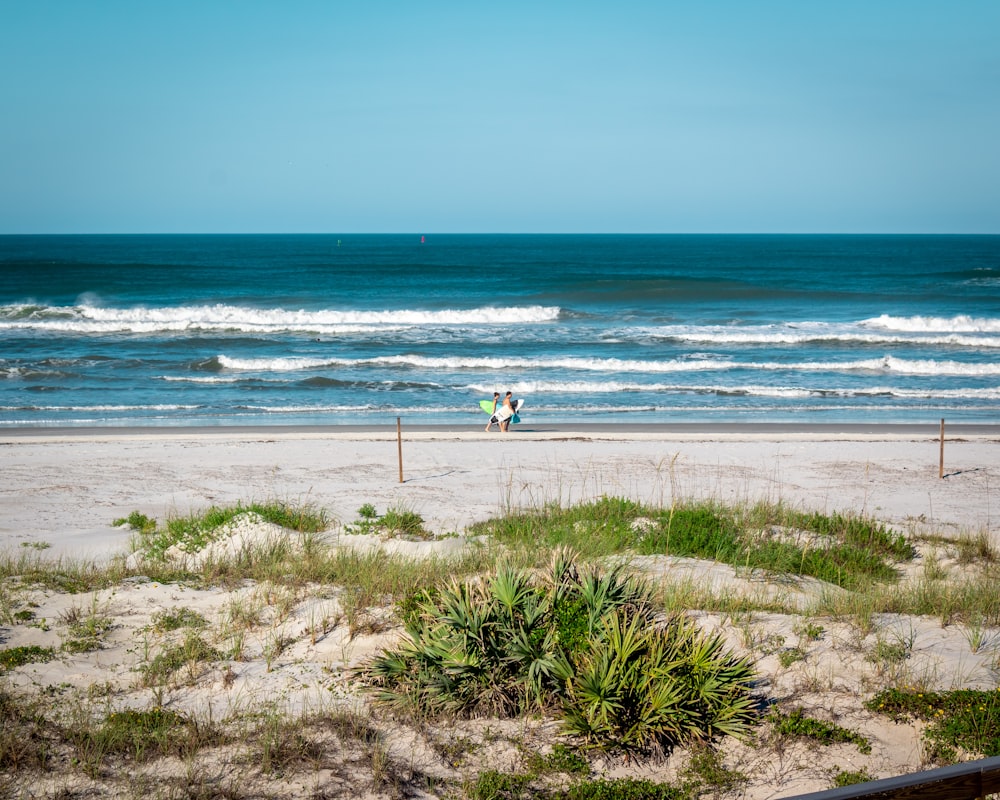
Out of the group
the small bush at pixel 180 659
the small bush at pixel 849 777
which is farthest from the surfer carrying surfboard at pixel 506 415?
the small bush at pixel 849 777

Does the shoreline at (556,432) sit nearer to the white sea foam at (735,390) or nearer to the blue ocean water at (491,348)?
the blue ocean water at (491,348)

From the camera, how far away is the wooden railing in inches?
106

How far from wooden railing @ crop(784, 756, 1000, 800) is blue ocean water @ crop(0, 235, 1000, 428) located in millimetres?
17555

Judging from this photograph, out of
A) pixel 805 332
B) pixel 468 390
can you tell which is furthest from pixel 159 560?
pixel 805 332

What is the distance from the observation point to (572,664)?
17.5ft

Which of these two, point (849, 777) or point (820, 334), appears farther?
point (820, 334)

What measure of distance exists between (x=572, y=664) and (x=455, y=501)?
7.19 meters

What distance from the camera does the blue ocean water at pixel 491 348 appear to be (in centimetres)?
2242

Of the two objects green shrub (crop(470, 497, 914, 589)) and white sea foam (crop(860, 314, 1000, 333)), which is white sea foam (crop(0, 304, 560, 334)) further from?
green shrub (crop(470, 497, 914, 589))

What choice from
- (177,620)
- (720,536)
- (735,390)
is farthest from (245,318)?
(177,620)

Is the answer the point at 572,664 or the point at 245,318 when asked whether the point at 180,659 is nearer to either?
the point at 572,664

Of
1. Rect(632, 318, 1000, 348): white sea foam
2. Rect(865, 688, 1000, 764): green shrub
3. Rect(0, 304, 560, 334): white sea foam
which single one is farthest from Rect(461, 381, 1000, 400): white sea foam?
Rect(865, 688, 1000, 764): green shrub

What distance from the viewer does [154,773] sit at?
4652 millimetres

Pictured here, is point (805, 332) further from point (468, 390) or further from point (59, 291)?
point (59, 291)
